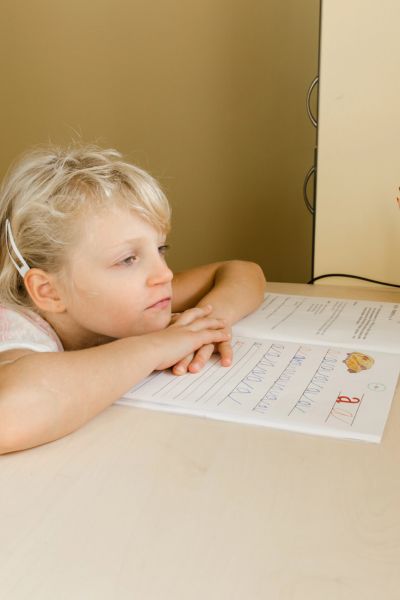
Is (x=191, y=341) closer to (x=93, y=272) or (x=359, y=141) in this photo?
(x=93, y=272)

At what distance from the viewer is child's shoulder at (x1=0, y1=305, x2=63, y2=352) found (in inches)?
28.7

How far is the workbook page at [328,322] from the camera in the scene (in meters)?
0.83

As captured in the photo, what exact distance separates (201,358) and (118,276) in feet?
0.49

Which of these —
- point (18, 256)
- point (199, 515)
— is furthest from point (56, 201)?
point (199, 515)

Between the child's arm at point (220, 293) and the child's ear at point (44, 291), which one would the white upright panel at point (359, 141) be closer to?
the child's arm at point (220, 293)

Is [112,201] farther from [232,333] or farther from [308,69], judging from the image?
[308,69]

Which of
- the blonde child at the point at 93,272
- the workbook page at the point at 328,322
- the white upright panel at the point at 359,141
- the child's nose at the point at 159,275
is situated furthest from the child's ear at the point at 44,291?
the white upright panel at the point at 359,141

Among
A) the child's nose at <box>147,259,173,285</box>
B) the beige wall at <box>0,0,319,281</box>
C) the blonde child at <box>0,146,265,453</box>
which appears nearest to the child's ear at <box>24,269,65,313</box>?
the blonde child at <box>0,146,265,453</box>

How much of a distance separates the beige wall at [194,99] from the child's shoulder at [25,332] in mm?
1228

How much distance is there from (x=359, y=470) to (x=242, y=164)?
1.54 metres

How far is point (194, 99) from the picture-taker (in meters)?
1.94

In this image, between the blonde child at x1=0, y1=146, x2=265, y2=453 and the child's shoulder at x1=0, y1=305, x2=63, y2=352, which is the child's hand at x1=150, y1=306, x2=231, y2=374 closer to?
the blonde child at x1=0, y1=146, x2=265, y2=453

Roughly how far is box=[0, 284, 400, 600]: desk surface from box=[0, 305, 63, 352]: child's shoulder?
0.54 ft

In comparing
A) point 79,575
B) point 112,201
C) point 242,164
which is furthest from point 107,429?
point 242,164
